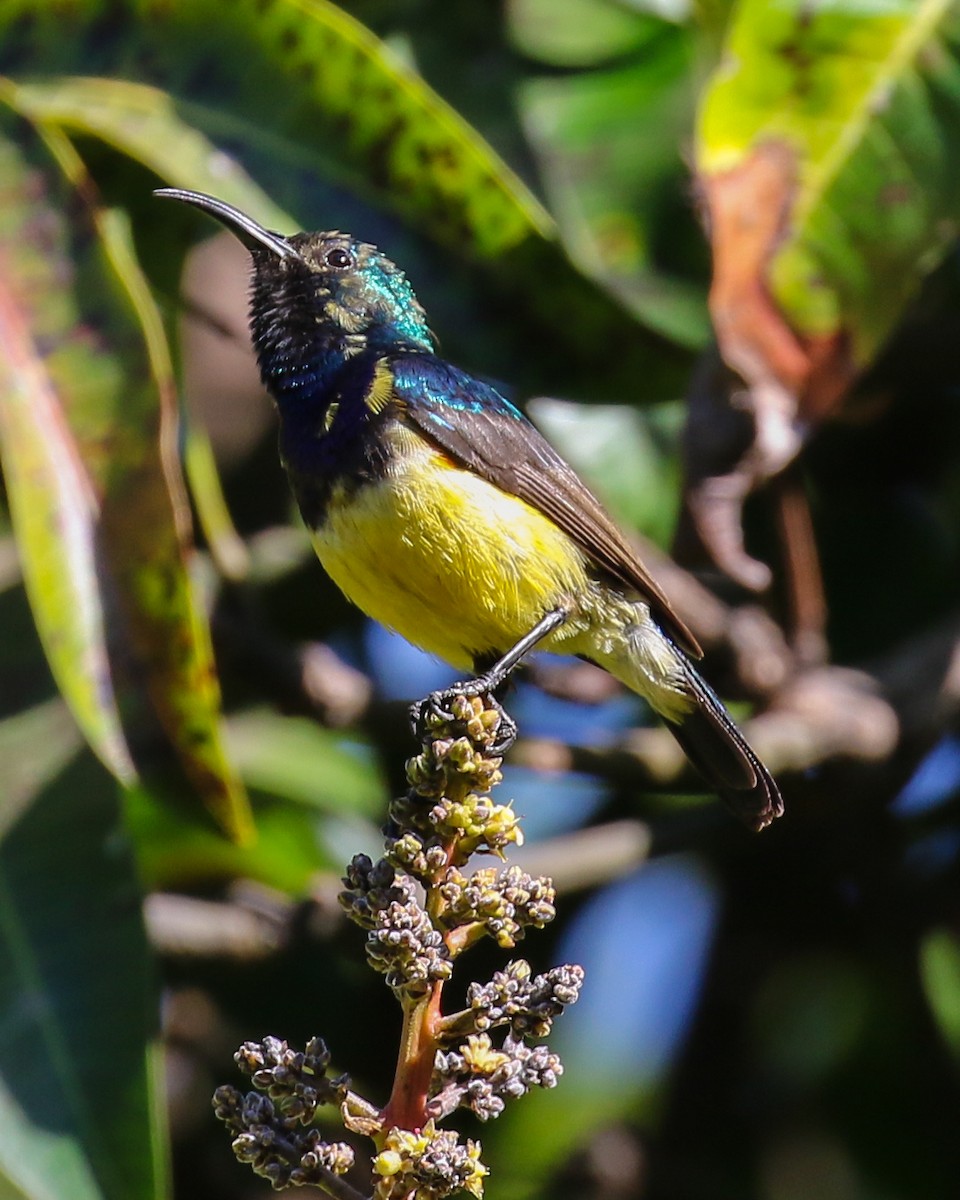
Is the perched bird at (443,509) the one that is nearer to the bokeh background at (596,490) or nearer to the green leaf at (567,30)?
the bokeh background at (596,490)

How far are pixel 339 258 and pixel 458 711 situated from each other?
1.87 m

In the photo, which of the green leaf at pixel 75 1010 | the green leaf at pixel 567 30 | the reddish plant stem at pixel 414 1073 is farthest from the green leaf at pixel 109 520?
the green leaf at pixel 567 30

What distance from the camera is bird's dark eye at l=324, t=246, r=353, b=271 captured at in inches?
163

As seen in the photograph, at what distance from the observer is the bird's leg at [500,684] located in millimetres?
3127

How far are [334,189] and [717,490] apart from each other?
3.70 feet

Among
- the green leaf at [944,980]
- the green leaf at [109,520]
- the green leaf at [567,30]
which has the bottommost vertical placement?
the green leaf at [944,980]

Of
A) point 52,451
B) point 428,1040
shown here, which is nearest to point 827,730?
point 52,451

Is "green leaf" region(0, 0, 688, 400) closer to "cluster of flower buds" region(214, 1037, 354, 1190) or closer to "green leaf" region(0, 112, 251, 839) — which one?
"green leaf" region(0, 112, 251, 839)

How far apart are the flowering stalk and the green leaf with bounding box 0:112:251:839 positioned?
114 centimetres

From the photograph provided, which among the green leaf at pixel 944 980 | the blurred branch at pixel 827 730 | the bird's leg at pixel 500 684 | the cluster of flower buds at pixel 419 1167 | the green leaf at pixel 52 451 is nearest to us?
the cluster of flower buds at pixel 419 1167

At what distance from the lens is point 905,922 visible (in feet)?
16.4

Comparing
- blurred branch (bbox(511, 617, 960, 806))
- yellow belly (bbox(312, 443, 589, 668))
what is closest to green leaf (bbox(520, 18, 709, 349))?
yellow belly (bbox(312, 443, 589, 668))

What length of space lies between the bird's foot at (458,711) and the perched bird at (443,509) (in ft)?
0.14

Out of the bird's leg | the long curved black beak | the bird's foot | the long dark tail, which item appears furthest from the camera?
the long curved black beak
